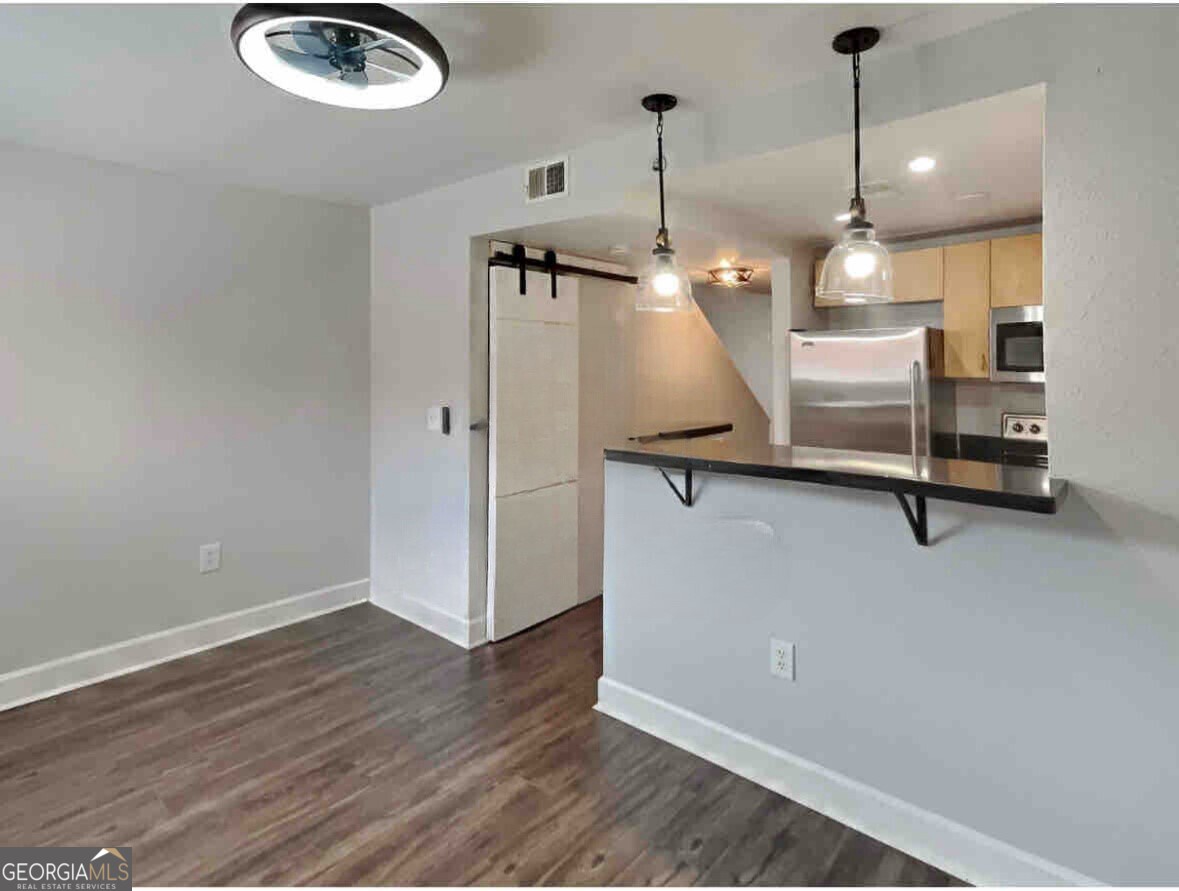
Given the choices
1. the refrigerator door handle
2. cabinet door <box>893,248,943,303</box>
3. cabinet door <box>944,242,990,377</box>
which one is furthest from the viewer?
cabinet door <box>893,248,943,303</box>

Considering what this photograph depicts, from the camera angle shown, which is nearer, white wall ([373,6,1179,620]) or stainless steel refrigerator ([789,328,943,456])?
white wall ([373,6,1179,620])

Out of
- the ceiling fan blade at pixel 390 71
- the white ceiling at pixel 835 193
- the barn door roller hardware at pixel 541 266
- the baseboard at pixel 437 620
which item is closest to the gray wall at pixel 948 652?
the white ceiling at pixel 835 193

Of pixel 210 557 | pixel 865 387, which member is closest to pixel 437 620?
pixel 210 557

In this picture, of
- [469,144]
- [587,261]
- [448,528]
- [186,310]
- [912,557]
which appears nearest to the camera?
[912,557]

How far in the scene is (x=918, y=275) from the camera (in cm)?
326

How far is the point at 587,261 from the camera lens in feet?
12.1

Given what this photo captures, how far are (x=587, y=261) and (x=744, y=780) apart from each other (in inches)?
104

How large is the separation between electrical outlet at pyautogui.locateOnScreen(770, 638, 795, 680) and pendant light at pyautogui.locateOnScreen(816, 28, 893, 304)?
1.09m

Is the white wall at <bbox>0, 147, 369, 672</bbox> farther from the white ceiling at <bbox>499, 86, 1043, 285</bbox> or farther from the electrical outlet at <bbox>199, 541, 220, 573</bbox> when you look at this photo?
the white ceiling at <bbox>499, 86, 1043, 285</bbox>

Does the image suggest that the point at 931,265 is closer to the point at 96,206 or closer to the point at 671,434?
the point at 671,434

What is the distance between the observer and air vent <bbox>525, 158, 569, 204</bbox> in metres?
2.65

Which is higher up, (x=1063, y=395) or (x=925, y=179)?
(x=925, y=179)

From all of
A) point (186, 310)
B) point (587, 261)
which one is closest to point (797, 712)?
point (587, 261)

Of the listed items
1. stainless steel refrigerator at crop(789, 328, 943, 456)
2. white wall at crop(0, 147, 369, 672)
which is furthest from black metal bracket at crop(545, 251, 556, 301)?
stainless steel refrigerator at crop(789, 328, 943, 456)
